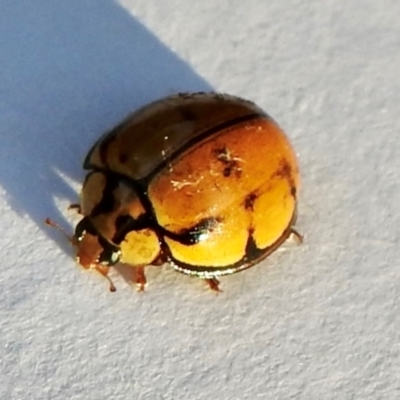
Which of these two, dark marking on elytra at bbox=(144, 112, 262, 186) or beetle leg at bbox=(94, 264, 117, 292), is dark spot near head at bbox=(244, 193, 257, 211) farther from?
beetle leg at bbox=(94, 264, 117, 292)

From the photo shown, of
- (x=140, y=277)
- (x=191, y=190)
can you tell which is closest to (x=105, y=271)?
(x=140, y=277)

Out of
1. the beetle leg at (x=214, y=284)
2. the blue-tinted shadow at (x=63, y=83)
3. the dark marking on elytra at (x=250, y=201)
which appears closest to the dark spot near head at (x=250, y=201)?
the dark marking on elytra at (x=250, y=201)

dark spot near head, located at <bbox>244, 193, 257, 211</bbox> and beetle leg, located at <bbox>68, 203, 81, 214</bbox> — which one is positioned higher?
beetle leg, located at <bbox>68, 203, 81, 214</bbox>

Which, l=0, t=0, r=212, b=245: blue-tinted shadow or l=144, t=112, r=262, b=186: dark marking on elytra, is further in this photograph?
l=0, t=0, r=212, b=245: blue-tinted shadow

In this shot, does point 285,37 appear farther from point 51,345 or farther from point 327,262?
point 51,345

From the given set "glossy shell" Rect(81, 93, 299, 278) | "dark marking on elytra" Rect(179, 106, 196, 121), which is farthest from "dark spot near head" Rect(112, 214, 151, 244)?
"dark marking on elytra" Rect(179, 106, 196, 121)

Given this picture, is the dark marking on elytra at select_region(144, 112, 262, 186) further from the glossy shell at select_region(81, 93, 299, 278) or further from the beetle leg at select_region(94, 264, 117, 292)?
the beetle leg at select_region(94, 264, 117, 292)

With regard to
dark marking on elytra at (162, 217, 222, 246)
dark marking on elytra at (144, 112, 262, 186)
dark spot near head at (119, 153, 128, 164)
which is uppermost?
dark spot near head at (119, 153, 128, 164)
